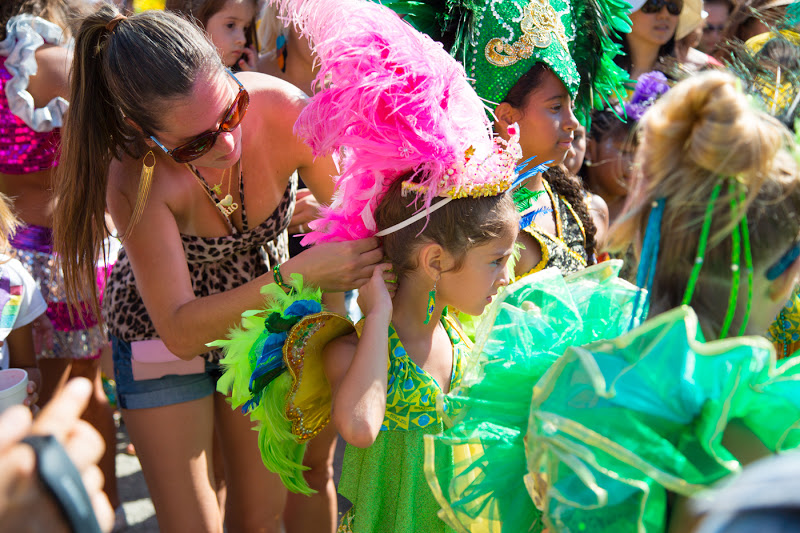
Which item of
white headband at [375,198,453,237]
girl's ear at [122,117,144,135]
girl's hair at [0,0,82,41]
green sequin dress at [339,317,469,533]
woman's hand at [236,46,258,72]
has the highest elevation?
girl's hair at [0,0,82,41]

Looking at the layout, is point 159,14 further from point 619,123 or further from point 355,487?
point 619,123

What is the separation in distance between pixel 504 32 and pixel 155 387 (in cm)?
A: 175

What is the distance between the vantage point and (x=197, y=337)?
7.13 ft

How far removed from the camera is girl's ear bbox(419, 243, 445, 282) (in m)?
1.90

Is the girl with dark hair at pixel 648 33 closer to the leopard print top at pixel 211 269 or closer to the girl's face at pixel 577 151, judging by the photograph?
the girl's face at pixel 577 151

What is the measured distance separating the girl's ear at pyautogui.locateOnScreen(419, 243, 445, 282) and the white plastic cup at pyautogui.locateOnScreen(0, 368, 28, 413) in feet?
3.73


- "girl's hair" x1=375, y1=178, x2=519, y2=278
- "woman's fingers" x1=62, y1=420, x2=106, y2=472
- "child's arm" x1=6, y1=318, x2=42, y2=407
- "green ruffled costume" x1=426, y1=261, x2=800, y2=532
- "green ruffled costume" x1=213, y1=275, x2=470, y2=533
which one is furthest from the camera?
"child's arm" x1=6, y1=318, x2=42, y2=407

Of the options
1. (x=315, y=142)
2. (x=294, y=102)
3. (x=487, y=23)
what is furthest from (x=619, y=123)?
(x=315, y=142)

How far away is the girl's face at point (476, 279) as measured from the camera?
1911 mm

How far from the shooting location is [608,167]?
383 centimetres

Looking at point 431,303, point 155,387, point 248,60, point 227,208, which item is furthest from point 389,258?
point 248,60

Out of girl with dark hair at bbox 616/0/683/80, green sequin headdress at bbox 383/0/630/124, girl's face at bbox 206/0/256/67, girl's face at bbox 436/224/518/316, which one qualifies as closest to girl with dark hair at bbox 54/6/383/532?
girl's face at bbox 436/224/518/316

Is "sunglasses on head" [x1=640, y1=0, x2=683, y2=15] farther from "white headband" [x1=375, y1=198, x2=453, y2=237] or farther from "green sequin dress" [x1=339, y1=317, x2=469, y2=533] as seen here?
"green sequin dress" [x1=339, y1=317, x2=469, y2=533]

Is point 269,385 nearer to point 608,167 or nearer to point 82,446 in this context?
point 82,446
